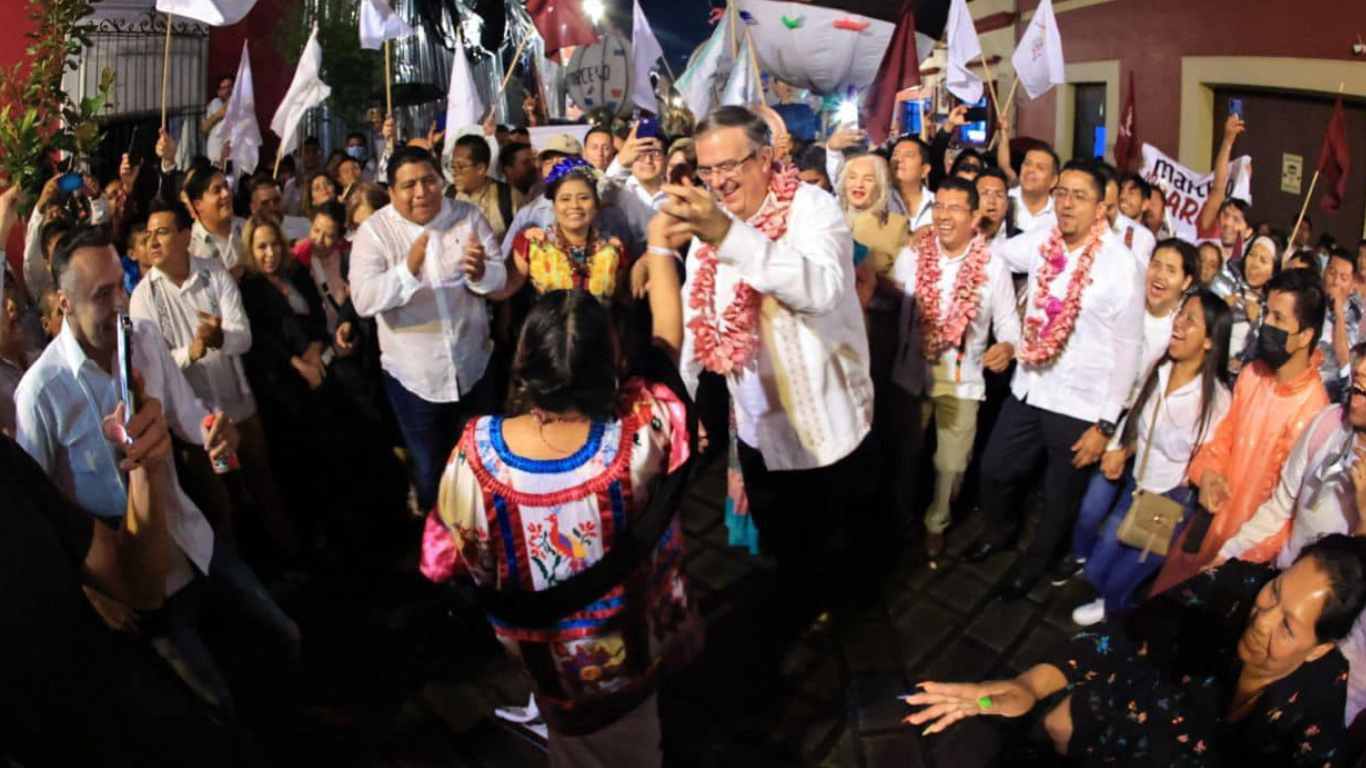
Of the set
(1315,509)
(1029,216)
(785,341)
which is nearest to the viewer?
(1315,509)

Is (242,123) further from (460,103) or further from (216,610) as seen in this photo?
(216,610)

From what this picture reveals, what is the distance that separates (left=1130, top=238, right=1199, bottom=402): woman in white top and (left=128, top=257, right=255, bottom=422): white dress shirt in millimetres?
3886

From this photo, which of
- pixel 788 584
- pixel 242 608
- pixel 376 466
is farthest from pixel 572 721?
pixel 376 466

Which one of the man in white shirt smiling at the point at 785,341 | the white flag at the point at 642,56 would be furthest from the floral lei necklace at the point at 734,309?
the white flag at the point at 642,56

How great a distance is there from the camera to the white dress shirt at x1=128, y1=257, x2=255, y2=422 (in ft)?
12.9

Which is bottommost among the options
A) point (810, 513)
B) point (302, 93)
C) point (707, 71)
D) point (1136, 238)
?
point (810, 513)

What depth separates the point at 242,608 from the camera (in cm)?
310

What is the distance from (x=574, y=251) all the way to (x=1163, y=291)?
2.73m

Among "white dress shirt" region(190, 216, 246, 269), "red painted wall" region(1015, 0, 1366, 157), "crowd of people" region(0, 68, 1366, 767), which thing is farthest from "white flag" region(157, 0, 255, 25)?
"red painted wall" region(1015, 0, 1366, 157)

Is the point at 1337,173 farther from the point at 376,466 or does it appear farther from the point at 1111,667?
the point at 376,466

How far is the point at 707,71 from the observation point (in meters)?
8.01

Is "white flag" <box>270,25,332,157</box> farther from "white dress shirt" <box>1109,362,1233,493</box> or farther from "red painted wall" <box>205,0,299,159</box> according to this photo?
"red painted wall" <box>205,0,299,159</box>

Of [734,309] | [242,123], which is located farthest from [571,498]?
[242,123]

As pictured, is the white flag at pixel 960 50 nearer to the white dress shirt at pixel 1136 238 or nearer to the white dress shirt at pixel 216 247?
the white dress shirt at pixel 1136 238
